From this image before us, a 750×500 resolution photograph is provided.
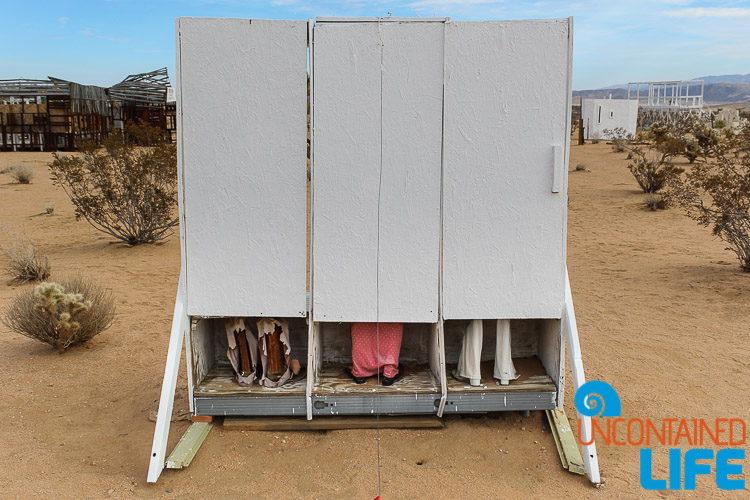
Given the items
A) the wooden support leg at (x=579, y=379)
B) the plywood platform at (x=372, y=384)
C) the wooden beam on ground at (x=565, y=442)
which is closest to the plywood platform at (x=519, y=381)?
the plywood platform at (x=372, y=384)

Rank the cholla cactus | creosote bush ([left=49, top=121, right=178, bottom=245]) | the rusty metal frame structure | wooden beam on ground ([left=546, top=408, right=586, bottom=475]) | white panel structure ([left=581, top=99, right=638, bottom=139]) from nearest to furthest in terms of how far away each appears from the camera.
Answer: wooden beam on ground ([left=546, top=408, right=586, bottom=475]) → the cholla cactus → creosote bush ([left=49, top=121, right=178, bottom=245]) → the rusty metal frame structure → white panel structure ([left=581, top=99, right=638, bottom=139])

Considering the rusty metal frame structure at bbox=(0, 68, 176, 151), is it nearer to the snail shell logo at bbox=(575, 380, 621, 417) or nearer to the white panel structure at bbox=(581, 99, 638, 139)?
the white panel structure at bbox=(581, 99, 638, 139)

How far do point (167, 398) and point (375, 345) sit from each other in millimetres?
1510

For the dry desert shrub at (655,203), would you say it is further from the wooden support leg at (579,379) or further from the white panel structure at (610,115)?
the white panel structure at (610,115)

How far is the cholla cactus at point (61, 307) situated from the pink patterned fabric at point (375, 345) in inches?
117

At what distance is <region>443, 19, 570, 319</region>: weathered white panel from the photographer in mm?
4281

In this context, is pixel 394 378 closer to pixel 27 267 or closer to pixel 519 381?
pixel 519 381

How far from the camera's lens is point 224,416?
5.00 meters

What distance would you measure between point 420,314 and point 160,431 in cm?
185

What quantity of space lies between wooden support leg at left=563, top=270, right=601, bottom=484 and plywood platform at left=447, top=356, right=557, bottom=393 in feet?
1.37

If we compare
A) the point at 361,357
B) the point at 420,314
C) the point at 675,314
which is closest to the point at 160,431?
the point at 361,357

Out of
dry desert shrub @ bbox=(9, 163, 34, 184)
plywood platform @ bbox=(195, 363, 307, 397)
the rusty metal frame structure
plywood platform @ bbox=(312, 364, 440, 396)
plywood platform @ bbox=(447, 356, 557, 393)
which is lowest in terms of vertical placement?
plywood platform @ bbox=(195, 363, 307, 397)

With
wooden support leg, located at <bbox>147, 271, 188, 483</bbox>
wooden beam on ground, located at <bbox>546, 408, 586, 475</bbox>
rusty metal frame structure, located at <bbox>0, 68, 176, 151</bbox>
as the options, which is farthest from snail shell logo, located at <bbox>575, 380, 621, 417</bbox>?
rusty metal frame structure, located at <bbox>0, 68, 176, 151</bbox>

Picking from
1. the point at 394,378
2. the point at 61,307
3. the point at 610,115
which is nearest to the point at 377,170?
the point at 394,378
